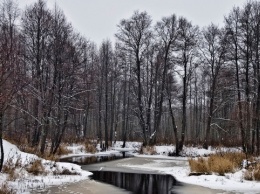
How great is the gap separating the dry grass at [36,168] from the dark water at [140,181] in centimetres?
271

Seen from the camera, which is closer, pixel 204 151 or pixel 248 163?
pixel 248 163

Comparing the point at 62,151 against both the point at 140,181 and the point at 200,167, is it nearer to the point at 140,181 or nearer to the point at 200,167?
the point at 140,181

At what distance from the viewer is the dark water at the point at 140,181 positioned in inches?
557

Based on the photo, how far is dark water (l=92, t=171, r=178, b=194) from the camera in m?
14.2

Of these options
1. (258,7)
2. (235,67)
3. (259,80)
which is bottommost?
(259,80)

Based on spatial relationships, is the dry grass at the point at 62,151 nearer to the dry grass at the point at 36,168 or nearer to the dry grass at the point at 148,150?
the dry grass at the point at 148,150

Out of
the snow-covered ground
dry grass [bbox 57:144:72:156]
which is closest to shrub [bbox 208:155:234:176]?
the snow-covered ground

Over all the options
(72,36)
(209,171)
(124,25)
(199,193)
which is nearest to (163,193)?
(199,193)

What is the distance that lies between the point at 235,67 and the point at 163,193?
74.8 feet

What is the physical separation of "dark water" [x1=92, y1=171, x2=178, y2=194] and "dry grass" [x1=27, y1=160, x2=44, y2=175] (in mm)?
2708

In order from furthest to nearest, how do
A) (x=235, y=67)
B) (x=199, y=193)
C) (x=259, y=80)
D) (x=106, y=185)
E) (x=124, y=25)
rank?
1. (x=124, y=25)
2. (x=235, y=67)
3. (x=259, y=80)
4. (x=106, y=185)
5. (x=199, y=193)

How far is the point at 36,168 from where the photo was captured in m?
16.2

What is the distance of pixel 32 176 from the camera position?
15.6 m

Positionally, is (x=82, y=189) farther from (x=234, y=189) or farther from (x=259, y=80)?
(x=259, y=80)
